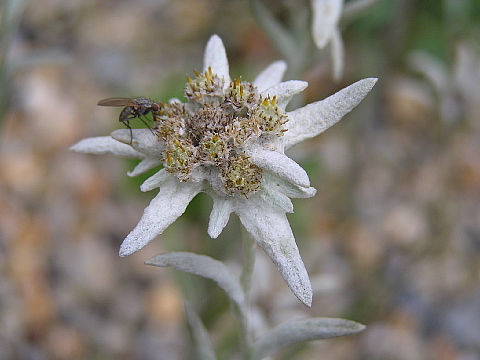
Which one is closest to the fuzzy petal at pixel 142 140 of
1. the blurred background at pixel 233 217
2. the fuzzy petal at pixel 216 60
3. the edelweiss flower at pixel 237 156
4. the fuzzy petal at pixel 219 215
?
the edelweiss flower at pixel 237 156

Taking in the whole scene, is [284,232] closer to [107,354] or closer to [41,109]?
[107,354]

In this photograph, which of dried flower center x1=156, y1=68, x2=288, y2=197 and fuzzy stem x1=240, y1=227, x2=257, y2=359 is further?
fuzzy stem x1=240, y1=227, x2=257, y2=359

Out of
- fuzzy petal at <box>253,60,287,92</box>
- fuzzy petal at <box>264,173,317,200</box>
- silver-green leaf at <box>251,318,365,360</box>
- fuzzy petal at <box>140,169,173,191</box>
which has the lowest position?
silver-green leaf at <box>251,318,365,360</box>

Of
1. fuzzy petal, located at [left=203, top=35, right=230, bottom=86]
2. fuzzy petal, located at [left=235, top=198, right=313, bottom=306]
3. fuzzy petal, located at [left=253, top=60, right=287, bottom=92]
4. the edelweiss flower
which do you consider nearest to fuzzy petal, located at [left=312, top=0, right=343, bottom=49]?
fuzzy petal, located at [left=253, top=60, right=287, bottom=92]

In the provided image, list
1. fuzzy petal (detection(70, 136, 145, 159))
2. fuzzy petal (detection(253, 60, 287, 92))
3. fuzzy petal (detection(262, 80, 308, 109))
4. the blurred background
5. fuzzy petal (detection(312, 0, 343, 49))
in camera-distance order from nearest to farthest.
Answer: fuzzy petal (detection(262, 80, 308, 109)) → fuzzy petal (detection(70, 136, 145, 159)) → fuzzy petal (detection(253, 60, 287, 92)) → fuzzy petal (detection(312, 0, 343, 49)) → the blurred background

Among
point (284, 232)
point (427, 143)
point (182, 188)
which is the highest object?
point (427, 143)

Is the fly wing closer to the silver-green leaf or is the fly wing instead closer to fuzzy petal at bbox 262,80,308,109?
fuzzy petal at bbox 262,80,308,109

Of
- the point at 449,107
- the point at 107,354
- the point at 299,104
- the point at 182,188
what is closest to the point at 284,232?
the point at 182,188

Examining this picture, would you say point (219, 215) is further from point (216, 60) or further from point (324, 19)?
point (324, 19)

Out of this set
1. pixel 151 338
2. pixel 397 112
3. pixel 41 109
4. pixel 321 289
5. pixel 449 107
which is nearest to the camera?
pixel 321 289
